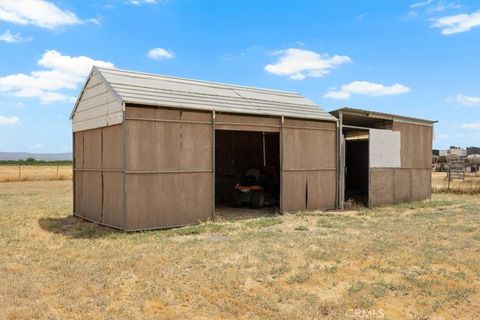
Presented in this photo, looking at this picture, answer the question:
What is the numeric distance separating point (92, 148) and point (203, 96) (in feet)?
10.7

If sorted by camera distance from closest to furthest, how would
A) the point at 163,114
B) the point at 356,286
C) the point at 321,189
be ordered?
the point at 356,286
the point at 163,114
the point at 321,189

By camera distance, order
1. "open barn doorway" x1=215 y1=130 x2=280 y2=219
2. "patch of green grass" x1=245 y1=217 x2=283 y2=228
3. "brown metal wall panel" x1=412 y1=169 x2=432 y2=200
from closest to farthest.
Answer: "patch of green grass" x1=245 y1=217 x2=283 y2=228, "open barn doorway" x1=215 y1=130 x2=280 y2=219, "brown metal wall panel" x1=412 y1=169 x2=432 y2=200

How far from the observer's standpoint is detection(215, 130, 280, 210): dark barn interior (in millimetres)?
15180

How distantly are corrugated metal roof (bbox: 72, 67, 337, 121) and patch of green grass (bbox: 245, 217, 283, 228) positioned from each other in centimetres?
285

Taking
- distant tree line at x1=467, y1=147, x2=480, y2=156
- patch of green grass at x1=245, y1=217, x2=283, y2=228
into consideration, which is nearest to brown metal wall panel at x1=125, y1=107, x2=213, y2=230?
patch of green grass at x1=245, y1=217, x2=283, y2=228

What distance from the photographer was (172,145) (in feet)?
31.7

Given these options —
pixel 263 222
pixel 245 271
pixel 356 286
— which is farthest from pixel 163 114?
pixel 356 286

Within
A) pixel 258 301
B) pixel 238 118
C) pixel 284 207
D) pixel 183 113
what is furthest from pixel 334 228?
pixel 258 301

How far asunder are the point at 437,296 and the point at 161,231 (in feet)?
19.6

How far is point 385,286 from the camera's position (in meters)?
5.39

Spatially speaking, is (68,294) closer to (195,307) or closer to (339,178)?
(195,307)

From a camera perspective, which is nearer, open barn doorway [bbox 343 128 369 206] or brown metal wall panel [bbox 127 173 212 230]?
brown metal wall panel [bbox 127 173 212 230]

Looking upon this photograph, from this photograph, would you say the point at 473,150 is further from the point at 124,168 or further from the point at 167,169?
the point at 124,168

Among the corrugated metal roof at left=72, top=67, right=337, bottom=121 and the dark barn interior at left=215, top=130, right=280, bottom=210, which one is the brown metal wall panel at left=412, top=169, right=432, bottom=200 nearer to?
the corrugated metal roof at left=72, top=67, right=337, bottom=121
